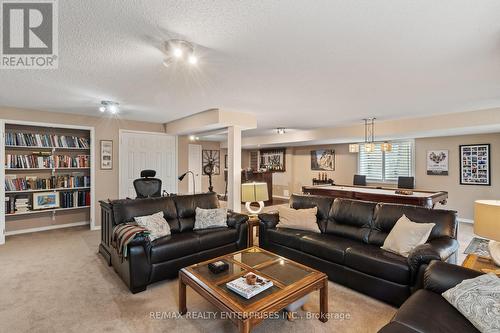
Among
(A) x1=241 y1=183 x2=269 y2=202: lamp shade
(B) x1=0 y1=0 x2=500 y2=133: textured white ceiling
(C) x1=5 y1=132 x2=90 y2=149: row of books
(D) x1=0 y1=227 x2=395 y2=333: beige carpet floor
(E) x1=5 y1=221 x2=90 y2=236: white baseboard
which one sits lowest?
(D) x1=0 y1=227 x2=395 y2=333: beige carpet floor

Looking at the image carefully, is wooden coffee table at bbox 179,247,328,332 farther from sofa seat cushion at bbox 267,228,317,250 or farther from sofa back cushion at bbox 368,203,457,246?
sofa back cushion at bbox 368,203,457,246

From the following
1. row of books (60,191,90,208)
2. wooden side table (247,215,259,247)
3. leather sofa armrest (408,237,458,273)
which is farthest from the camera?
row of books (60,191,90,208)

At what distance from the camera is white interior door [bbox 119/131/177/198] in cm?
555

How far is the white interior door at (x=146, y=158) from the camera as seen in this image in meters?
5.55

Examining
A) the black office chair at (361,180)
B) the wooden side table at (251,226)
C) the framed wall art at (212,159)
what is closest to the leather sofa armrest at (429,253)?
the wooden side table at (251,226)

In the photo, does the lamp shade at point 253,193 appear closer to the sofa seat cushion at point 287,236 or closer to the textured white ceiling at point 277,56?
the sofa seat cushion at point 287,236

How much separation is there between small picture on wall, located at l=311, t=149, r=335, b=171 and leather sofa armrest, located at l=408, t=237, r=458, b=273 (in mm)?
5774

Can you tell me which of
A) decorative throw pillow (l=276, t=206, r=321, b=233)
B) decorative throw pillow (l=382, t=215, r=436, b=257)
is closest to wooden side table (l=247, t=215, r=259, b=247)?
decorative throw pillow (l=276, t=206, r=321, b=233)

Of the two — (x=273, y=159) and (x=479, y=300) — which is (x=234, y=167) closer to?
(x=479, y=300)

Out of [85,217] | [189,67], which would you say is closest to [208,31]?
[189,67]

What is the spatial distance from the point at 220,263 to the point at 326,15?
2.16 meters

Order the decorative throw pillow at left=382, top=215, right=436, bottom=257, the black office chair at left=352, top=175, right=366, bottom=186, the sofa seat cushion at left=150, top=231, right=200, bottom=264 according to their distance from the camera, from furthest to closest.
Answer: the black office chair at left=352, top=175, right=366, bottom=186
the sofa seat cushion at left=150, top=231, right=200, bottom=264
the decorative throw pillow at left=382, top=215, right=436, bottom=257

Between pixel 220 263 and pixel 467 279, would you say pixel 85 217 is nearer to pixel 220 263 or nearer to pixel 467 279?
pixel 220 263

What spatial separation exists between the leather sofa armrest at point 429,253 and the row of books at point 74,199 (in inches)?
224
